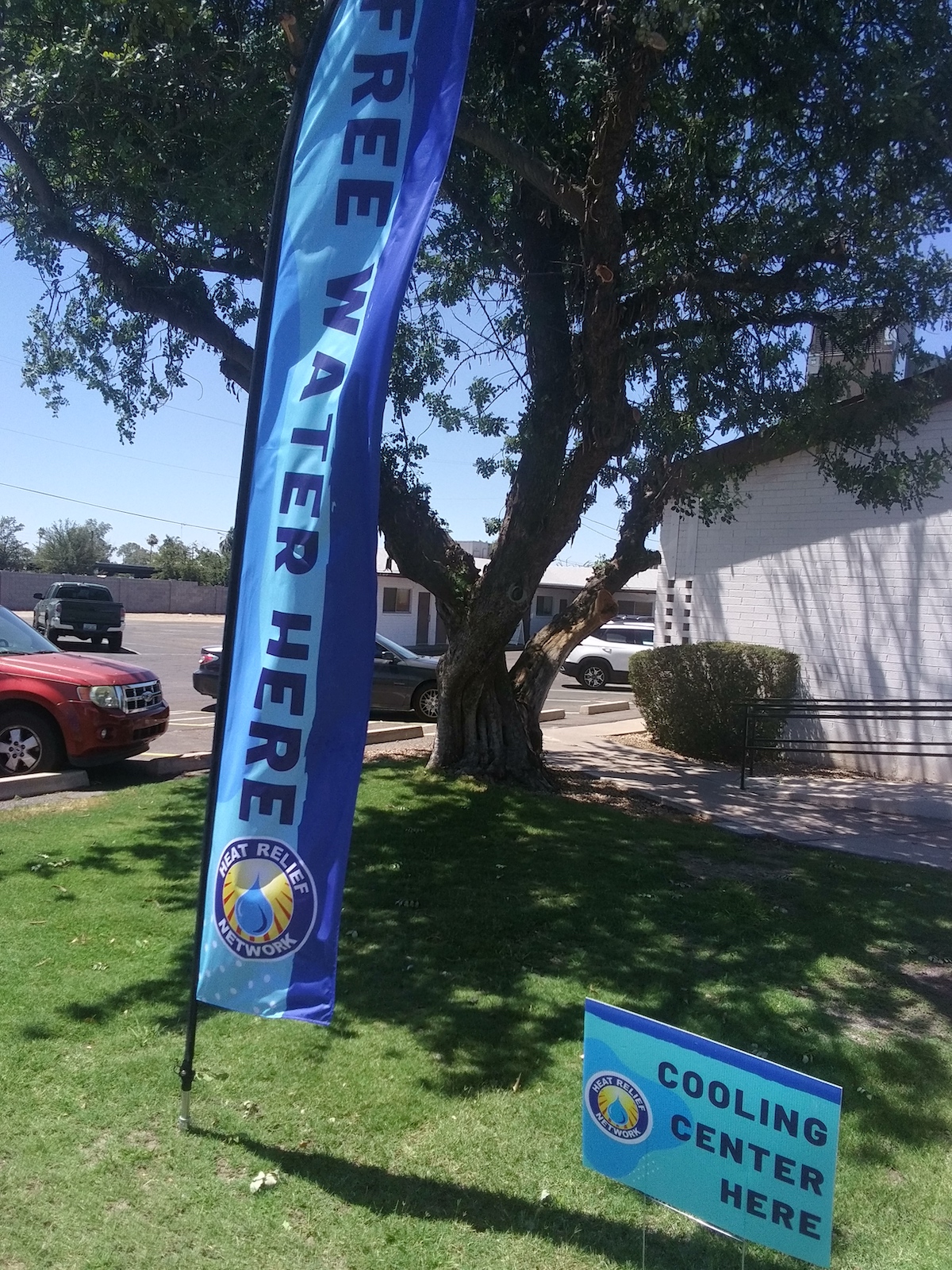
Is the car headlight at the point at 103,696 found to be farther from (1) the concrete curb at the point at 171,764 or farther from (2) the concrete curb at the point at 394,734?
(2) the concrete curb at the point at 394,734

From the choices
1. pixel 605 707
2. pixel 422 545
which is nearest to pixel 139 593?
pixel 605 707

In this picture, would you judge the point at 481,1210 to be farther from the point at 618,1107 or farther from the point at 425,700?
the point at 425,700

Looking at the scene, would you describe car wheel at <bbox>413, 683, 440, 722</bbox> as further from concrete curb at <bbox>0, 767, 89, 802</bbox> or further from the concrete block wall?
the concrete block wall

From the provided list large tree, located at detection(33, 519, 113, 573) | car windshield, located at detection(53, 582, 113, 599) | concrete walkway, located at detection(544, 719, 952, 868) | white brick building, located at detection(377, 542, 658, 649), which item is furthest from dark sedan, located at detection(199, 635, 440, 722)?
large tree, located at detection(33, 519, 113, 573)

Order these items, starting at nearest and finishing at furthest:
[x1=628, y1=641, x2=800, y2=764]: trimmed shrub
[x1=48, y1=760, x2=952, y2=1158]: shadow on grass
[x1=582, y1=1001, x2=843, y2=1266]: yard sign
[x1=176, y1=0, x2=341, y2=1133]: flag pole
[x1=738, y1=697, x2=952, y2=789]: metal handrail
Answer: [x1=582, y1=1001, x2=843, y2=1266]: yard sign → [x1=176, y1=0, x2=341, y2=1133]: flag pole → [x1=48, y1=760, x2=952, y2=1158]: shadow on grass → [x1=738, y1=697, x2=952, y2=789]: metal handrail → [x1=628, y1=641, x2=800, y2=764]: trimmed shrub

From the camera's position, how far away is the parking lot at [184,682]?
13914 millimetres

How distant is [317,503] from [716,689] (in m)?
11.3

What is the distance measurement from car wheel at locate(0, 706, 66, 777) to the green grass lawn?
153 centimetres

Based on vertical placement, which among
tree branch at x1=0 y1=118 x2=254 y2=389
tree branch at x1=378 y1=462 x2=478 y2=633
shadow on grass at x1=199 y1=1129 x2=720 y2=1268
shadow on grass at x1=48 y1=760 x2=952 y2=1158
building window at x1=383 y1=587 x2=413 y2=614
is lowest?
shadow on grass at x1=199 y1=1129 x2=720 y2=1268

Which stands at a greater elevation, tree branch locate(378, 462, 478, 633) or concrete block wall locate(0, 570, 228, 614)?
concrete block wall locate(0, 570, 228, 614)

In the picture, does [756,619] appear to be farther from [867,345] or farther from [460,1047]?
[460,1047]

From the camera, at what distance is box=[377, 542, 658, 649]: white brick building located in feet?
124

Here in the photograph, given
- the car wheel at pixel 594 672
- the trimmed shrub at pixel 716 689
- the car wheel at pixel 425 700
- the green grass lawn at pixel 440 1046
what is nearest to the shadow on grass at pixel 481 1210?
the green grass lawn at pixel 440 1046

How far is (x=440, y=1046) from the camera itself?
4773 mm
